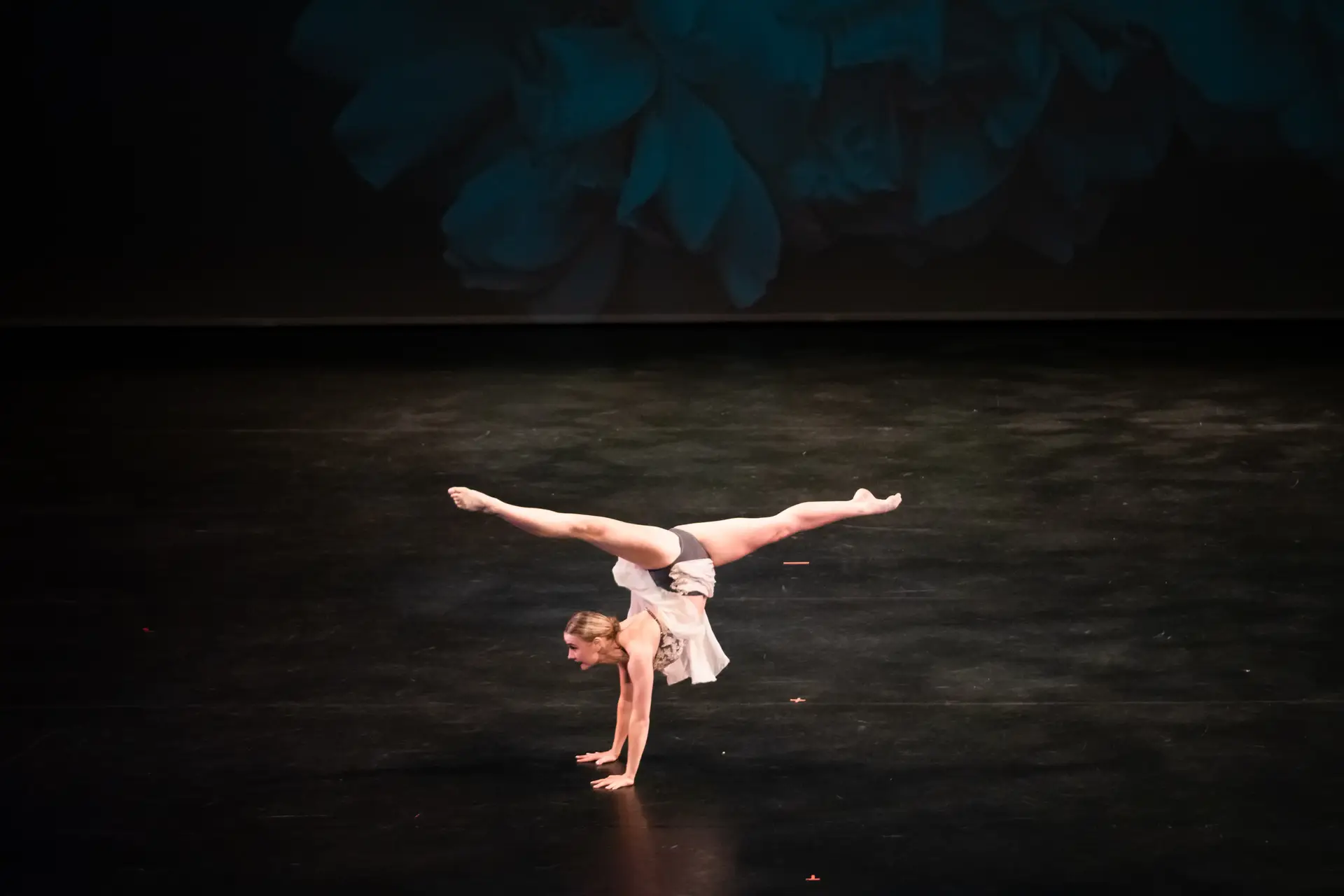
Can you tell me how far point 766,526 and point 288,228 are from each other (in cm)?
527

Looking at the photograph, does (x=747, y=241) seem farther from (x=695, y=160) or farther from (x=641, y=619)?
(x=641, y=619)

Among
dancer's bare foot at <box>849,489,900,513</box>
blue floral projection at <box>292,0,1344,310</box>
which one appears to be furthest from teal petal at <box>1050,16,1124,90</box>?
dancer's bare foot at <box>849,489,900,513</box>

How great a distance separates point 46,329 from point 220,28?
1.90 metres

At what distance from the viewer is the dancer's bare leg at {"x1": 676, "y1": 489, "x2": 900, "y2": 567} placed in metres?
3.89

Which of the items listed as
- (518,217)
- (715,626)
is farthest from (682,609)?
(518,217)

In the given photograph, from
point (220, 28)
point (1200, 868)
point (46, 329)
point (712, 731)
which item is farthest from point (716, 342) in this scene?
point (1200, 868)

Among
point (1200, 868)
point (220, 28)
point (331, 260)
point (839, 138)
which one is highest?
point (220, 28)

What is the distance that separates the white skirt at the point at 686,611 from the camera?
3566 mm

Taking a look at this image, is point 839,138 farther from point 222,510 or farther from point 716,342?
point 222,510

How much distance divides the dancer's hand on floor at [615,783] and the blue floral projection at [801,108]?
5.32m

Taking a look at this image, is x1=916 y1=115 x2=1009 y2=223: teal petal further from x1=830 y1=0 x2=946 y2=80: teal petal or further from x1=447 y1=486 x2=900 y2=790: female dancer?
x1=447 y1=486 x2=900 y2=790: female dancer

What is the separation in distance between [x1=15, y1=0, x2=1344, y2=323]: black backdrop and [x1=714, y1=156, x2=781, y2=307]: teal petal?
9 cm

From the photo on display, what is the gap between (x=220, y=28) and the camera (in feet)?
27.4

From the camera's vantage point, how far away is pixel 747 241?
27.8 feet
